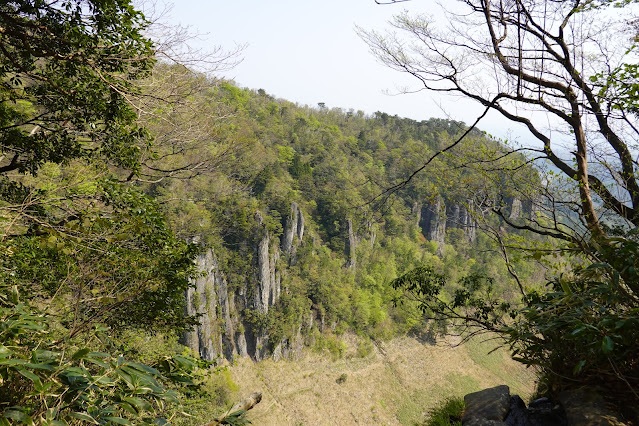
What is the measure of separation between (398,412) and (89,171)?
28.5 meters

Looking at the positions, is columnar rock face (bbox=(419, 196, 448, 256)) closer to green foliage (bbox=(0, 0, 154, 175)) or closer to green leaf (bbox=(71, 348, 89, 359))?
green foliage (bbox=(0, 0, 154, 175))

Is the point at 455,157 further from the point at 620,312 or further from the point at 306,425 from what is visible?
the point at 306,425

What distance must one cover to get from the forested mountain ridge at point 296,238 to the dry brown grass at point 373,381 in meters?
1.79

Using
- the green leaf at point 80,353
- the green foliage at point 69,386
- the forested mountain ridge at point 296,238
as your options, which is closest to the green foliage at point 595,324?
the green foliage at point 69,386

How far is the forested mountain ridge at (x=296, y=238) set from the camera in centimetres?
2628

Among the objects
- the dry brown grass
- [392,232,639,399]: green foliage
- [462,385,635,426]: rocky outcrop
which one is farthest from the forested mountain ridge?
[392,232,639,399]: green foliage

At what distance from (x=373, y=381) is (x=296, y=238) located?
43.5ft

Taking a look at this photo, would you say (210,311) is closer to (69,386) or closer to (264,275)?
(264,275)

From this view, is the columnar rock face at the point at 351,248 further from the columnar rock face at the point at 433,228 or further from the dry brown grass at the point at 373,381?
the columnar rock face at the point at 433,228

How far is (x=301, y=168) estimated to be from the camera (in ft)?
122

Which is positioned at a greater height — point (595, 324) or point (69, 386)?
point (69, 386)

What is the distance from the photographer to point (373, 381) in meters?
31.2

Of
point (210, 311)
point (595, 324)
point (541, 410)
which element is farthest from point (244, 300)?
point (595, 324)

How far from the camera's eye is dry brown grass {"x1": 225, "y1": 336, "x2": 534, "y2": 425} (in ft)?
86.8
